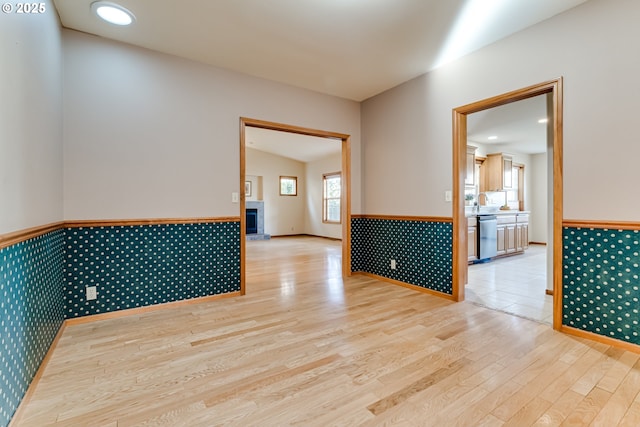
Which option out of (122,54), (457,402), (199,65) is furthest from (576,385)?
(122,54)

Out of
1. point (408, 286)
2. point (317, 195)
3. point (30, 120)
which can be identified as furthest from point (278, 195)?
point (30, 120)

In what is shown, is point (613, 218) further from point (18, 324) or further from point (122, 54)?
point (122, 54)

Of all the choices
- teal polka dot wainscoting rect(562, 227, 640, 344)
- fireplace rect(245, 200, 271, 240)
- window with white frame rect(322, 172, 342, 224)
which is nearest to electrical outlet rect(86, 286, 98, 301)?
teal polka dot wainscoting rect(562, 227, 640, 344)

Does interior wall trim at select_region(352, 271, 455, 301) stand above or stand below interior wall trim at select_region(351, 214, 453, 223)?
below

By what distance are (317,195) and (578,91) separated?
7.78 metres

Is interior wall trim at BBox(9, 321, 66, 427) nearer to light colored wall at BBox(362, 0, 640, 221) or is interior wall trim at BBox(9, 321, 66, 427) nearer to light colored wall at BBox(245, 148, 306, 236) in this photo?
light colored wall at BBox(362, 0, 640, 221)

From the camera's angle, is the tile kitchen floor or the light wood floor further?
the tile kitchen floor

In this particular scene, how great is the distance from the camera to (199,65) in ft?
10.2

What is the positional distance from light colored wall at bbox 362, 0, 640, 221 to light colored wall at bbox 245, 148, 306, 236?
6.75 meters

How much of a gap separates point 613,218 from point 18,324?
3679 mm

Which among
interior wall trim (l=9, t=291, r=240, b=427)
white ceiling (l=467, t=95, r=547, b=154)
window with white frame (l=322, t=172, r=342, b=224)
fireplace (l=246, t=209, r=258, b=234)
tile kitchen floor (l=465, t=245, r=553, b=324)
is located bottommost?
tile kitchen floor (l=465, t=245, r=553, b=324)

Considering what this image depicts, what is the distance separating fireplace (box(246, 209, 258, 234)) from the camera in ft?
30.0

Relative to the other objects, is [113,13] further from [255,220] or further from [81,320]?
[255,220]

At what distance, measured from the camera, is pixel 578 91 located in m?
2.26
